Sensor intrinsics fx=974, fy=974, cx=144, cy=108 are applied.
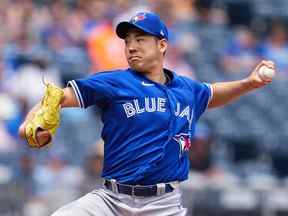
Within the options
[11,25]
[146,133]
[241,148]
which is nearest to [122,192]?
[146,133]

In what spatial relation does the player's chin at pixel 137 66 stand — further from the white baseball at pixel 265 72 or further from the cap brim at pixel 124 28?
the white baseball at pixel 265 72

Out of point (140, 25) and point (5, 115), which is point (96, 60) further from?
point (140, 25)

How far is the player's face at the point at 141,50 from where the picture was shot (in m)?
5.48

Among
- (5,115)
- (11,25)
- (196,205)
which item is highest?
(11,25)

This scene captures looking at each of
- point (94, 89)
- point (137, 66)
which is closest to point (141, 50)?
point (137, 66)

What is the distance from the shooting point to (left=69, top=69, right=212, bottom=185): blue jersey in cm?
537

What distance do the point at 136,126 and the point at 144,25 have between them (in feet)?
1.86

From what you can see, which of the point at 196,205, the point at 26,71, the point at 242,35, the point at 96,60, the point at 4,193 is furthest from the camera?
the point at 242,35

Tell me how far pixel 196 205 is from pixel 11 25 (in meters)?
3.02

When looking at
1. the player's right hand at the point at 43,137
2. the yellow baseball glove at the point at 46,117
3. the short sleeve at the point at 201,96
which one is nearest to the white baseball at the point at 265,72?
the short sleeve at the point at 201,96

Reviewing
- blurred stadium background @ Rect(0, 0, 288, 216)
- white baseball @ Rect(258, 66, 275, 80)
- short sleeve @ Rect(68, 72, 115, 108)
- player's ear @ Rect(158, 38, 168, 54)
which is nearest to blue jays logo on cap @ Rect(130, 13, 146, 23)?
player's ear @ Rect(158, 38, 168, 54)

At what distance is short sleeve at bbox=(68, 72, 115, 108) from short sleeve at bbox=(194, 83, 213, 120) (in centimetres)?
64

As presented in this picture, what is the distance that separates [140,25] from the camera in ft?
17.8

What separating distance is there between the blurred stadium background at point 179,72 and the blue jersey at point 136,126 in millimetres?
2928
